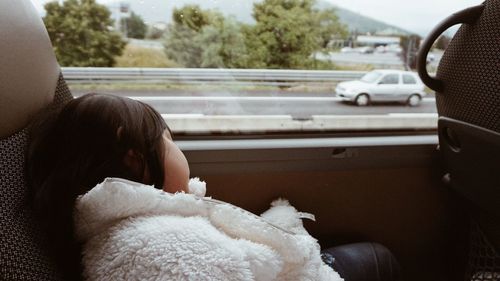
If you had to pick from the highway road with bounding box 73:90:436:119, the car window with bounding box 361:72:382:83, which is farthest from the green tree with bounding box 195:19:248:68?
the car window with bounding box 361:72:382:83

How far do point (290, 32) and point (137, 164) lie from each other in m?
0.89

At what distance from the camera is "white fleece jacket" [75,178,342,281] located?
0.66m

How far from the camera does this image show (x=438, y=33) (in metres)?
1.14

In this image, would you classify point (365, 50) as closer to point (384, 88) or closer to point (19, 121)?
point (384, 88)

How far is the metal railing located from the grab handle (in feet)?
1.59

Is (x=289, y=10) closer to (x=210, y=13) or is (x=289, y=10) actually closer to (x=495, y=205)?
(x=210, y=13)

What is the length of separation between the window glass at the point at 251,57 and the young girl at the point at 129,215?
2.14 ft

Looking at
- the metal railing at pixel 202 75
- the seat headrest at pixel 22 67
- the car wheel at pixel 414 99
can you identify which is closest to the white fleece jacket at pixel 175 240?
the seat headrest at pixel 22 67

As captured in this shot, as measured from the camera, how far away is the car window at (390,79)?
1664 mm

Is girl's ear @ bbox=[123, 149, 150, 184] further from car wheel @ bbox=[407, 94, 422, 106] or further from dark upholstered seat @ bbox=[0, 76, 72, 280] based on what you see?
car wheel @ bbox=[407, 94, 422, 106]

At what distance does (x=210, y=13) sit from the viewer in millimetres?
1459

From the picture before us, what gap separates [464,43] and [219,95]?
853 mm

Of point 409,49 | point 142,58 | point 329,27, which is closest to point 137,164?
point 142,58

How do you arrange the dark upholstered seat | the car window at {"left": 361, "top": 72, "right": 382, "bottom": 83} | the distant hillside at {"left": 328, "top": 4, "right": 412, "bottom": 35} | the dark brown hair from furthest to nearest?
the car window at {"left": 361, "top": 72, "right": 382, "bottom": 83}
the distant hillside at {"left": 328, "top": 4, "right": 412, "bottom": 35}
the dark brown hair
the dark upholstered seat
